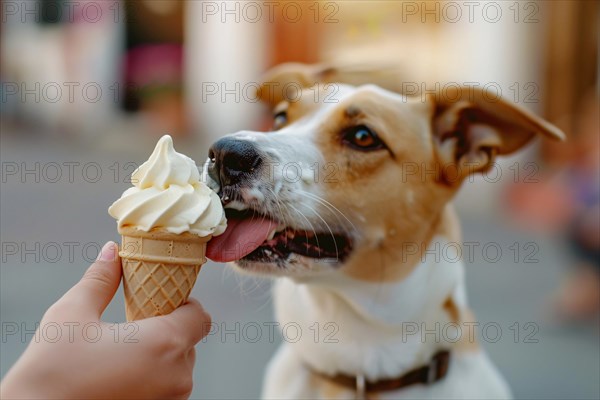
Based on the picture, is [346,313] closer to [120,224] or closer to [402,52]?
[120,224]

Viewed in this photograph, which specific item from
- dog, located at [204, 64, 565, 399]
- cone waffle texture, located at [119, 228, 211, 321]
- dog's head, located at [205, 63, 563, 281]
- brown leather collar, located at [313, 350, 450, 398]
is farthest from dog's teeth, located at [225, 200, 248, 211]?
brown leather collar, located at [313, 350, 450, 398]

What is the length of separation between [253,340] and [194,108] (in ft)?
24.9

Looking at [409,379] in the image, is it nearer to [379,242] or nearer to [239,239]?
[379,242]

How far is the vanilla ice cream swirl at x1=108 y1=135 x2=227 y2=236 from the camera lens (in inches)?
62.7

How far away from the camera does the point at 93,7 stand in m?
13.3

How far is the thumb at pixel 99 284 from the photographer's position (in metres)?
1.40

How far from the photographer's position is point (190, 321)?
154 centimetres

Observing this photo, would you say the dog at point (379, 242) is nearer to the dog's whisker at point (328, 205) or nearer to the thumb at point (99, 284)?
the dog's whisker at point (328, 205)

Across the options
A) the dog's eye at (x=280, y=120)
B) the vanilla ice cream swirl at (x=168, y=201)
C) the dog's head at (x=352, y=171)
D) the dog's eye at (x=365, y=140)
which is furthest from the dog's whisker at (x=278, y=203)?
the dog's eye at (x=280, y=120)

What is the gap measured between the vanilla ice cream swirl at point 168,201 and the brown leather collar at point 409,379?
0.89 metres

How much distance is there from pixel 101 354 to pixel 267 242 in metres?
0.83

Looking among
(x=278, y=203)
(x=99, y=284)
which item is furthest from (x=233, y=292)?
(x=99, y=284)

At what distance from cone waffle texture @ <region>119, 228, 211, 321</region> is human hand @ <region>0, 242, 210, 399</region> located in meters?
0.06

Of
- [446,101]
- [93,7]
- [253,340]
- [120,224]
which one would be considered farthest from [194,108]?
[120,224]
